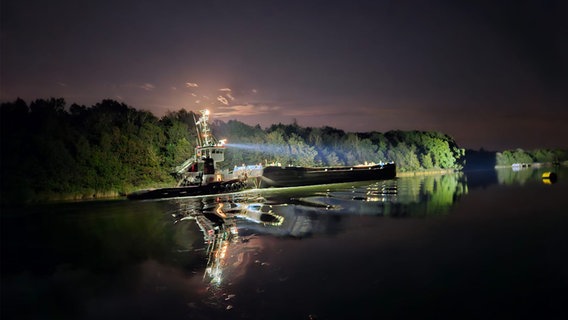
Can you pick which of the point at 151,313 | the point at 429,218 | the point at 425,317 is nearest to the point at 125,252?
the point at 151,313

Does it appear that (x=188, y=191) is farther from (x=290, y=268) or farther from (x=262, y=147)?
(x=262, y=147)

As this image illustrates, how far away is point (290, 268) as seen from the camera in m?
13.5

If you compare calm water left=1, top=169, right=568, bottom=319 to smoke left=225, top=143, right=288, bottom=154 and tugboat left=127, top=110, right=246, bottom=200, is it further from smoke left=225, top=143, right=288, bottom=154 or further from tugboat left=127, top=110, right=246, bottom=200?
smoke left=225, top=143, right=288, bottom=154

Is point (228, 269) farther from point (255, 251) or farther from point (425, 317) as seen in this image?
point (425, 317)

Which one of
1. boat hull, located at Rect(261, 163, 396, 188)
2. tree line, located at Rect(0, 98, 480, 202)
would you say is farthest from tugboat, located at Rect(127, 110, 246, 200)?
tree line, located at Rect(0, 98, 480, 202)

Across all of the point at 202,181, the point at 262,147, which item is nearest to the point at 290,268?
the point at 202,181

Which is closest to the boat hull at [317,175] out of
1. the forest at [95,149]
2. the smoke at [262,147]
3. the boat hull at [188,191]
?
the boat hull at [188,191]

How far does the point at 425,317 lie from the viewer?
9398 millimetres

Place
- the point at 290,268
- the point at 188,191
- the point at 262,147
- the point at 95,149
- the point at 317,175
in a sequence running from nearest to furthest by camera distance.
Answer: the point at 290,268, the point at 188,191, the point at 95,149, the point at 317,175, the point at 262,147

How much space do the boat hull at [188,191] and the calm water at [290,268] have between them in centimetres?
1561

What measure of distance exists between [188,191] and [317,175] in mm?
29343

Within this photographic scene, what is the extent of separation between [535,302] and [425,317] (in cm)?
349

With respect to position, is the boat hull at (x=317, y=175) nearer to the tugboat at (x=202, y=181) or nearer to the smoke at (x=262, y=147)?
the tugboat at (x=202, y=181)

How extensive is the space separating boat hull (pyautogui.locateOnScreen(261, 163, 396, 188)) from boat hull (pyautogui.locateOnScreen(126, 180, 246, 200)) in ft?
28.2
